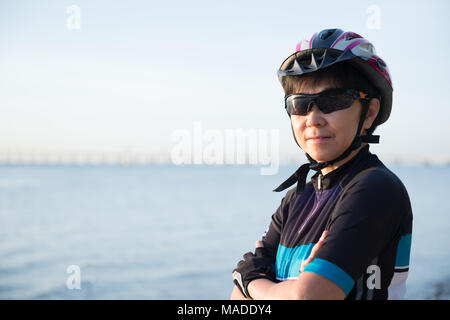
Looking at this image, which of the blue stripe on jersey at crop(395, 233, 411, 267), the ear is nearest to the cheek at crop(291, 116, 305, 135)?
the ear

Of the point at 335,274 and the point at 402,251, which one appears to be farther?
the point at 402,251

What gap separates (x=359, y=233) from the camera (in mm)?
2162

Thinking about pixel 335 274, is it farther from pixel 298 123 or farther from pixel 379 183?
pixel 298 123

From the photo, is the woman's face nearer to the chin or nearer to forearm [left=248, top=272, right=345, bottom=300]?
the chin

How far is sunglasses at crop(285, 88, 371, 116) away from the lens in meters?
2.62

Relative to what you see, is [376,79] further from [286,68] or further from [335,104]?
[286,68]

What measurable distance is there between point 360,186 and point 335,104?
540 mm

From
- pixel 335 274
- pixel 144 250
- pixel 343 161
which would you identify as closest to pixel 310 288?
pixel 335 274

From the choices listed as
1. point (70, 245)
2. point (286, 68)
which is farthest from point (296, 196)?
point (70, 245)

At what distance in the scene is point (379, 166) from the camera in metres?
2.47

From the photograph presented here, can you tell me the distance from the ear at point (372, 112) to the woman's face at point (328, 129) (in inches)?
4.9

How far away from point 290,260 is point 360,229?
55 cm

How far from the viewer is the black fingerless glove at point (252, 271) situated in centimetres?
270

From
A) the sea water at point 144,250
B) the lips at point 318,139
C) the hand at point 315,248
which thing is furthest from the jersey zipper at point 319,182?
the sea water at point 144,250
